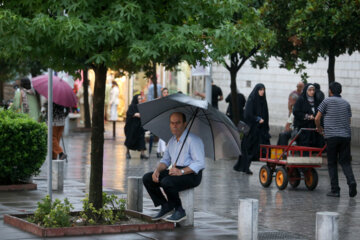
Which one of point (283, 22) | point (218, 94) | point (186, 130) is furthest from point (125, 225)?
point (218, 94)

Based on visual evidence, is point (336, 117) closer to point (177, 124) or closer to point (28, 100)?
point (177, 124)

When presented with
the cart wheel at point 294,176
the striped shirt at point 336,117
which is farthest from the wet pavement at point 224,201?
the striped shirt at point 336,117

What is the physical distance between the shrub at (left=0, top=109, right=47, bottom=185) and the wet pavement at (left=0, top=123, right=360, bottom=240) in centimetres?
40

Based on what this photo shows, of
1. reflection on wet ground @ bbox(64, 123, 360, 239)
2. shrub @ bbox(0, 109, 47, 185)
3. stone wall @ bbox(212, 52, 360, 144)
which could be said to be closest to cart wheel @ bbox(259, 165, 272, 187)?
reflection on wet ground @ bbox(64, 123, 360, 239)

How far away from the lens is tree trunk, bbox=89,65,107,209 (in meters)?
9.70

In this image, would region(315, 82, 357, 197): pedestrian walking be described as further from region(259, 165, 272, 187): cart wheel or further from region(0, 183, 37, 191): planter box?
region(0, 183, 37, 191): planter box

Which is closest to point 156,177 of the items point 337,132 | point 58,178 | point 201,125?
point 201,125

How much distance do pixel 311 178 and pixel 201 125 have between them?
4.60m

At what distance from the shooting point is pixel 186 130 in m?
10.1

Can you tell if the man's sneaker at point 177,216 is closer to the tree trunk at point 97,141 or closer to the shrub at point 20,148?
the tree trunk at point 97,141

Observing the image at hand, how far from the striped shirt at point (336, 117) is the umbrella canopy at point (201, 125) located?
3509 mm

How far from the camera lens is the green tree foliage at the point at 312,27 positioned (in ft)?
62.2

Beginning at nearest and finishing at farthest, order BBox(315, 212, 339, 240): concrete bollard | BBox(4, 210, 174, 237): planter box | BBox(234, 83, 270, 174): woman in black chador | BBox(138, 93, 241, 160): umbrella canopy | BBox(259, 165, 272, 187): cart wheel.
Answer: BBox(315, 212, 339, 240): concrete bollard → BBox(4, 210, 174, 237): planter box → BBox(138, 93, 241, 160): umbrella canopy → BBox(259, 165, 272, 187): cart wheel → BBox(234, 83, 270, 174): woman in black chador

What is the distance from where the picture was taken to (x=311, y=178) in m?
14.5
